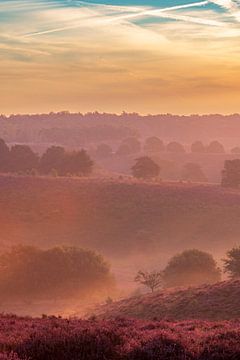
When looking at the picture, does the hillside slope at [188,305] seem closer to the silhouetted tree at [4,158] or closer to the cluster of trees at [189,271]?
the cluster of trees at [189,271]

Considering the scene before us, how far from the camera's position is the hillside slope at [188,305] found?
29453 mm

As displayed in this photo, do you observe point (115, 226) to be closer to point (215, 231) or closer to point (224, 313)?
point (215, 231)

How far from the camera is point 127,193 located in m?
102

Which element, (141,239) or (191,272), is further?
(141,239)

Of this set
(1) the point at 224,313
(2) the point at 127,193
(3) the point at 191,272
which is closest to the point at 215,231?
(2) the point at 127,193

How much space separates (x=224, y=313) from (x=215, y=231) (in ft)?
199

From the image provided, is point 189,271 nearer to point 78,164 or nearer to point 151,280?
point 151,280

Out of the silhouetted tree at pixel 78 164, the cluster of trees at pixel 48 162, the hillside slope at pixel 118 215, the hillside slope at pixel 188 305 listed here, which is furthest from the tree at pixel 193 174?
the hillside slope at pixel 188 305

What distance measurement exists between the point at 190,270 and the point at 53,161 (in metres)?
85.2

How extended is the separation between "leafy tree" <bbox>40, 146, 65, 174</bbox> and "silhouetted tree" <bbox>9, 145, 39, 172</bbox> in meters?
2.57

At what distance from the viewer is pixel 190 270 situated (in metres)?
54.1

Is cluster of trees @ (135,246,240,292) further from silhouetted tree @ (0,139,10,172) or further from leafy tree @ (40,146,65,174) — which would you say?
A: silhouetted tree @ (0,139,10,172)

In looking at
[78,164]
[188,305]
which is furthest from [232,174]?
[188,305]

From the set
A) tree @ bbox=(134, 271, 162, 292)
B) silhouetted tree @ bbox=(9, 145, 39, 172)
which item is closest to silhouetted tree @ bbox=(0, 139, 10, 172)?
silhouetted tree @ bbox=(9, 145, 39, 172)
